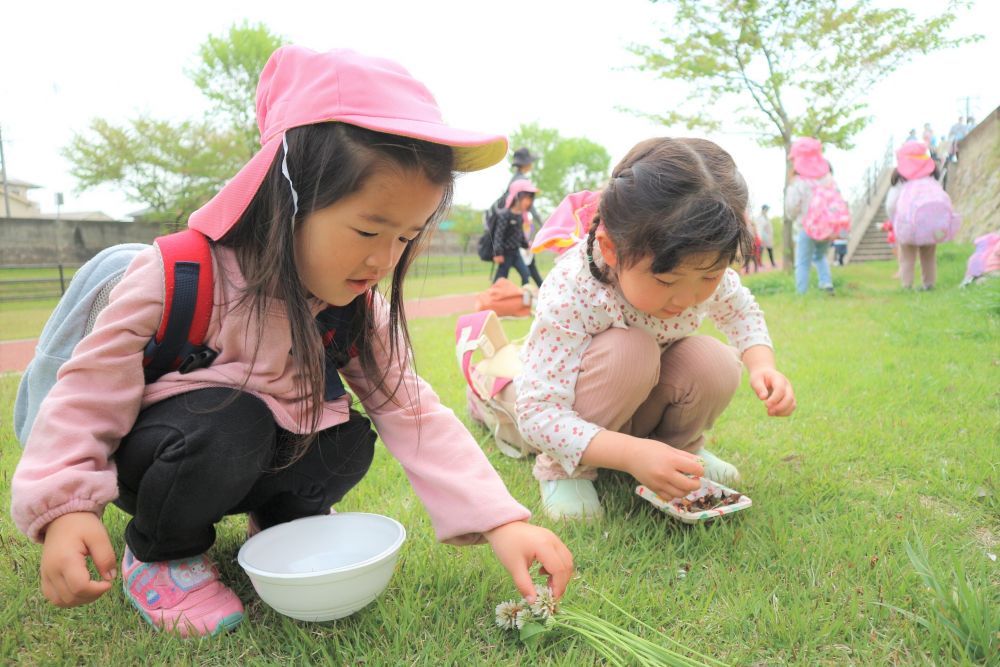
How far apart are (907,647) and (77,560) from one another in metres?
1.31

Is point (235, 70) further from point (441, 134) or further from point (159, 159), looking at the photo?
point (441, 134)

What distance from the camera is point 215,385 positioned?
4.18 feet

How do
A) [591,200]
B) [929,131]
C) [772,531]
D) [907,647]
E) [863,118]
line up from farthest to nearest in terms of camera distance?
1. [929,131]
2. [863,118]
3. [591,200]
4. [772,531]
5. [907,647]

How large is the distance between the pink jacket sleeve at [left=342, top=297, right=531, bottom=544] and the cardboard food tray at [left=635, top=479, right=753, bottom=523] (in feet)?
1.50

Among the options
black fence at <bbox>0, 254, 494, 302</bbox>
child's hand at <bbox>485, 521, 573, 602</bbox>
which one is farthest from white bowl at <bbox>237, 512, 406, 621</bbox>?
black fence at <bbox>0, 254, 494, 302</bbox>

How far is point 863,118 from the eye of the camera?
9438 mm

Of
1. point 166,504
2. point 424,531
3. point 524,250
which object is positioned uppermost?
point 166,504

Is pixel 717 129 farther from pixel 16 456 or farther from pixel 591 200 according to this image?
pixel 16 456

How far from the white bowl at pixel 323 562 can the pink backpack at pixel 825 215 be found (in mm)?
6327

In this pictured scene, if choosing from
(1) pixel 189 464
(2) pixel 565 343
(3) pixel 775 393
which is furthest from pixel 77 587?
(3) pixel 775 393

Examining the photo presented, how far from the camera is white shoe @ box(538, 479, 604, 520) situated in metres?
1.74

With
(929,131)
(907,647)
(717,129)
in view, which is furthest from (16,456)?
(929,131)

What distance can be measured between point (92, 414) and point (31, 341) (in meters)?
7.03

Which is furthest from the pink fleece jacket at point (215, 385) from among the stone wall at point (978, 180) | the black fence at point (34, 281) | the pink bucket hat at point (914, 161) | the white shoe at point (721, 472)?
the stone wall at point (978, 180)
